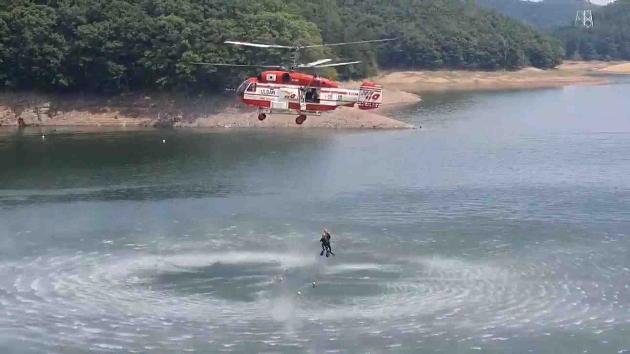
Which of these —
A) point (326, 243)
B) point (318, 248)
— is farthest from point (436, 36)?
point (326, 243)

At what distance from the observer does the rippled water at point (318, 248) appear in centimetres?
3569

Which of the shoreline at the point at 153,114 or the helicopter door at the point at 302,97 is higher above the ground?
the helicopter door at the point at 302,97

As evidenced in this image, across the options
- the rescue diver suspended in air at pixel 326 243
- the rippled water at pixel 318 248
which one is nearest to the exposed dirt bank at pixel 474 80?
the rippled water at pixel 318 248

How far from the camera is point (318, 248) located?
46344 millimetres

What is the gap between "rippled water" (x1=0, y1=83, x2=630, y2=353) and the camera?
35688mm

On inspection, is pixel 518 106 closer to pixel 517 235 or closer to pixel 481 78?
pixel 481 78

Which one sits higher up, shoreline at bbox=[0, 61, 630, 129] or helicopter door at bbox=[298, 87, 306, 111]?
helicopter door at bbox=[298, 87, 306, 111]

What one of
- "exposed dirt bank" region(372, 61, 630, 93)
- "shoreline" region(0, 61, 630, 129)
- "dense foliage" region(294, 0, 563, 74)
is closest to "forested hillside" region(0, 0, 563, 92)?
"shoreline" region(0, 61, 630, 129)

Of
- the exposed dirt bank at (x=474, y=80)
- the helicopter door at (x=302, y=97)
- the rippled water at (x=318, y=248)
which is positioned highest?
the helicopter door at (x=302, y=97)

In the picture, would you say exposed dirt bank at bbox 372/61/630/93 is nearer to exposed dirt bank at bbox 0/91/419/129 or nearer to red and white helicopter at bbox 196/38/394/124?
exposed dirt bank at bbox 0/91/419/129

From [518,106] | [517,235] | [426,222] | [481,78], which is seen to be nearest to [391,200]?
[426,222]

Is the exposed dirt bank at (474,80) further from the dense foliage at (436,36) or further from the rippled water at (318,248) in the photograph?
the rippled water at (318,248)

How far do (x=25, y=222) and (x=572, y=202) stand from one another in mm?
31463

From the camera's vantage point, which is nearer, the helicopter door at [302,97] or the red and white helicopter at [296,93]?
the red and white helicopter at [296,93]
